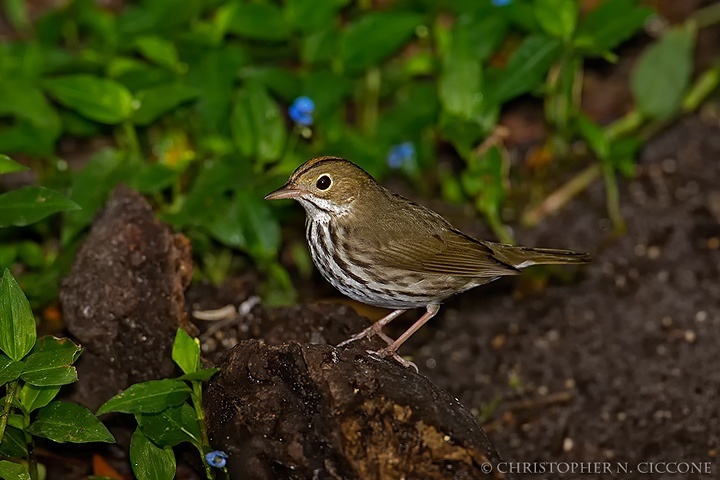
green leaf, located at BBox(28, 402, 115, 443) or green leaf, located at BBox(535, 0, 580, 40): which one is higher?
green leaf, located at BBox(535, 0, 580, 40)

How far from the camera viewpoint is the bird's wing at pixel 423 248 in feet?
16.2

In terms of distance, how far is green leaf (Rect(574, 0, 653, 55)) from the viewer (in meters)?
6.25

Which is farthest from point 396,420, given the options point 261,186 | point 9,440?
point 261,186

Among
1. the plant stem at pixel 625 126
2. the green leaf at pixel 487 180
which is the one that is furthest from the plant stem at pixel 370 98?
the plant stem at pixel 625 126

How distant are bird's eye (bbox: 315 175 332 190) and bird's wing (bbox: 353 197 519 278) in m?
0.26

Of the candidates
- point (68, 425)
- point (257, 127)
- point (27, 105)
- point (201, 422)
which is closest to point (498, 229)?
point (257, 127)

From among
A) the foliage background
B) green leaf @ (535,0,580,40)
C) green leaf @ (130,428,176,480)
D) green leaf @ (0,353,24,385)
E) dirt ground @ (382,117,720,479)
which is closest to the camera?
green leaf @ (0,353,24,385)

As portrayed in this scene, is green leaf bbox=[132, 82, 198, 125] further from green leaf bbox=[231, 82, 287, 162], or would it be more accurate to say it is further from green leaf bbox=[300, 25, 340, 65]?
green leaf bbox=[300, 25, 340, 65]

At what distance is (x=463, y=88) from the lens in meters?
6.38

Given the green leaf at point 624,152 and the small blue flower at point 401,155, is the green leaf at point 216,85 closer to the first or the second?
the small blue flower at point 401,155

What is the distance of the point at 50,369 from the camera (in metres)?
4.29

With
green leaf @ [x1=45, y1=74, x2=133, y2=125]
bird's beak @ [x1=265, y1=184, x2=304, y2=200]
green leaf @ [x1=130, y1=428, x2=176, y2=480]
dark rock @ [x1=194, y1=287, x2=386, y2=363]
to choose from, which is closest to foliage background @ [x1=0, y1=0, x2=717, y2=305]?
green leaf @ [x1=45, y1=74, x2=133, y2=125]

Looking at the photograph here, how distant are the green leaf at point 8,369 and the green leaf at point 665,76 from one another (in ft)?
14.7

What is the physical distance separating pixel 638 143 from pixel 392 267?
7.97ft
